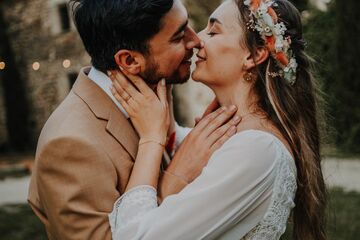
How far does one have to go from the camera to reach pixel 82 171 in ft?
7.22

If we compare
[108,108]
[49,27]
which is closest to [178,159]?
[108,108]

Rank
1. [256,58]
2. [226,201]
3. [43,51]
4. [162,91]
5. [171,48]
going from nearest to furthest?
[226,201] → [256,58] → [162,91] → [171,48] → [43,51]

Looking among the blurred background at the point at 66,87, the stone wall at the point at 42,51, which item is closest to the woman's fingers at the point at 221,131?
the blurred background at the point at 66,87

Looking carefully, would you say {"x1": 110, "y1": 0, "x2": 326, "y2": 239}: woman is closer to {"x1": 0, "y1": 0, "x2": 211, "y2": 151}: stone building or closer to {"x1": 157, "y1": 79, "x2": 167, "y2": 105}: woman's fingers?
{"x1": 157, "y1": 79, "x2": 167, "y2": 105}: woman's fingers

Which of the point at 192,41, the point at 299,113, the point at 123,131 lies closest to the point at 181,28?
the point at 192,41

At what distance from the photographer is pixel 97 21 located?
8.20ft

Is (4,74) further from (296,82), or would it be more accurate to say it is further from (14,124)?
(296,82)

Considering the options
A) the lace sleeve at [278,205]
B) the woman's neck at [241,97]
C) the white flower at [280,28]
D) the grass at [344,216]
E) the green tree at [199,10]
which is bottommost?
the green tree at [199,10]

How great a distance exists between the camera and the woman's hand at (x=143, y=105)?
2412 mm

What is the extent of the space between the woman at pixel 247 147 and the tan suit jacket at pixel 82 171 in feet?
0.26

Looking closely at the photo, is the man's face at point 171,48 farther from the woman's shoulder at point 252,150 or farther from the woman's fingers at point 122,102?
the woman's shoulder at point 252,150

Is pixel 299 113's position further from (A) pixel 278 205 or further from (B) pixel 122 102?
(B) pixel 122 102

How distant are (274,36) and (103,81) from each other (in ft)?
2.78

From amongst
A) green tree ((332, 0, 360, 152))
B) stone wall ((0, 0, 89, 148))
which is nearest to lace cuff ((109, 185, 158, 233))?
green tree ((332, 0, 360, 152))
